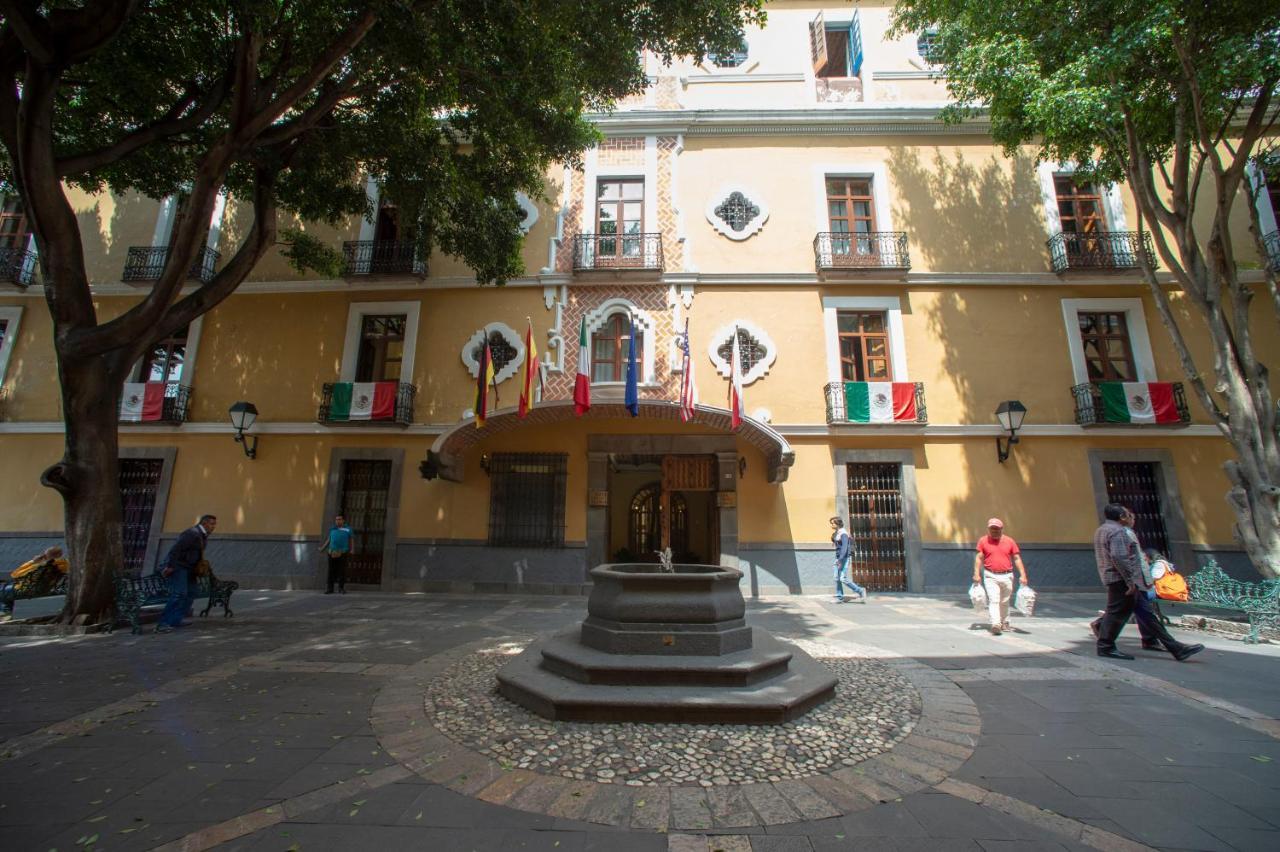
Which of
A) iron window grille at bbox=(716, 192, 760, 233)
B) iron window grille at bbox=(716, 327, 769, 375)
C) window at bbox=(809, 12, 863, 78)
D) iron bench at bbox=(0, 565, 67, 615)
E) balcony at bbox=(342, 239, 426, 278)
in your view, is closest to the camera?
iron bench at bbox=(0, 565, 67, 615)

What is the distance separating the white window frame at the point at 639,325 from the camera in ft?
39.8

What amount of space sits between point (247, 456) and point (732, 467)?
11704 mm

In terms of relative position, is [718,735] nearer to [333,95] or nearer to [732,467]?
[732,467]

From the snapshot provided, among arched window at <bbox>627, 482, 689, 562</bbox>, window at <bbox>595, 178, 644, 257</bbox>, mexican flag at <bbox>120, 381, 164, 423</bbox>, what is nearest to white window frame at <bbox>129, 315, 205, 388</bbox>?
mexican flag at <bbox>120, 381, 164, 423</bbox>

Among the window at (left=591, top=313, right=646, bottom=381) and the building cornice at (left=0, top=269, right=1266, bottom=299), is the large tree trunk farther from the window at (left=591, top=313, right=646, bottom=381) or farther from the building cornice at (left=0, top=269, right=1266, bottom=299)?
the window at (left=591, top=313, right=646, bottom=381)

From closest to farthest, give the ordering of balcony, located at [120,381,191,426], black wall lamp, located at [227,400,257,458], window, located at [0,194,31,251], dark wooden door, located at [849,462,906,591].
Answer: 1. dark wooden door, located at [849,462,906,591]
2. black wall lamp, located at [227,400,257,458]
3. balcony, located at [120,381,191,426]
4. window, located at [0,194,31,251]

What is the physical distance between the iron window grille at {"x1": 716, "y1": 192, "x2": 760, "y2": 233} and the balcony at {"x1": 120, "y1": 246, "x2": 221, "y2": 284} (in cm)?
1308

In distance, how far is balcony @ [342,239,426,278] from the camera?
12.7 metres

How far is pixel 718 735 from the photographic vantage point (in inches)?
148

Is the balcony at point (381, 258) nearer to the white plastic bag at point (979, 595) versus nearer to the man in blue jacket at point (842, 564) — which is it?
the man in blue jacket at point (842, 564)

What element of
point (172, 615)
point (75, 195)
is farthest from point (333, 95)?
point (75, 195)

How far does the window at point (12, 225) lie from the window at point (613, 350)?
16422mm

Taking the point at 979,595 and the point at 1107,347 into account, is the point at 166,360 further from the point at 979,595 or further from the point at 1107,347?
the point at 1107,347

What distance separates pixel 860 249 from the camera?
1280 centimetres
